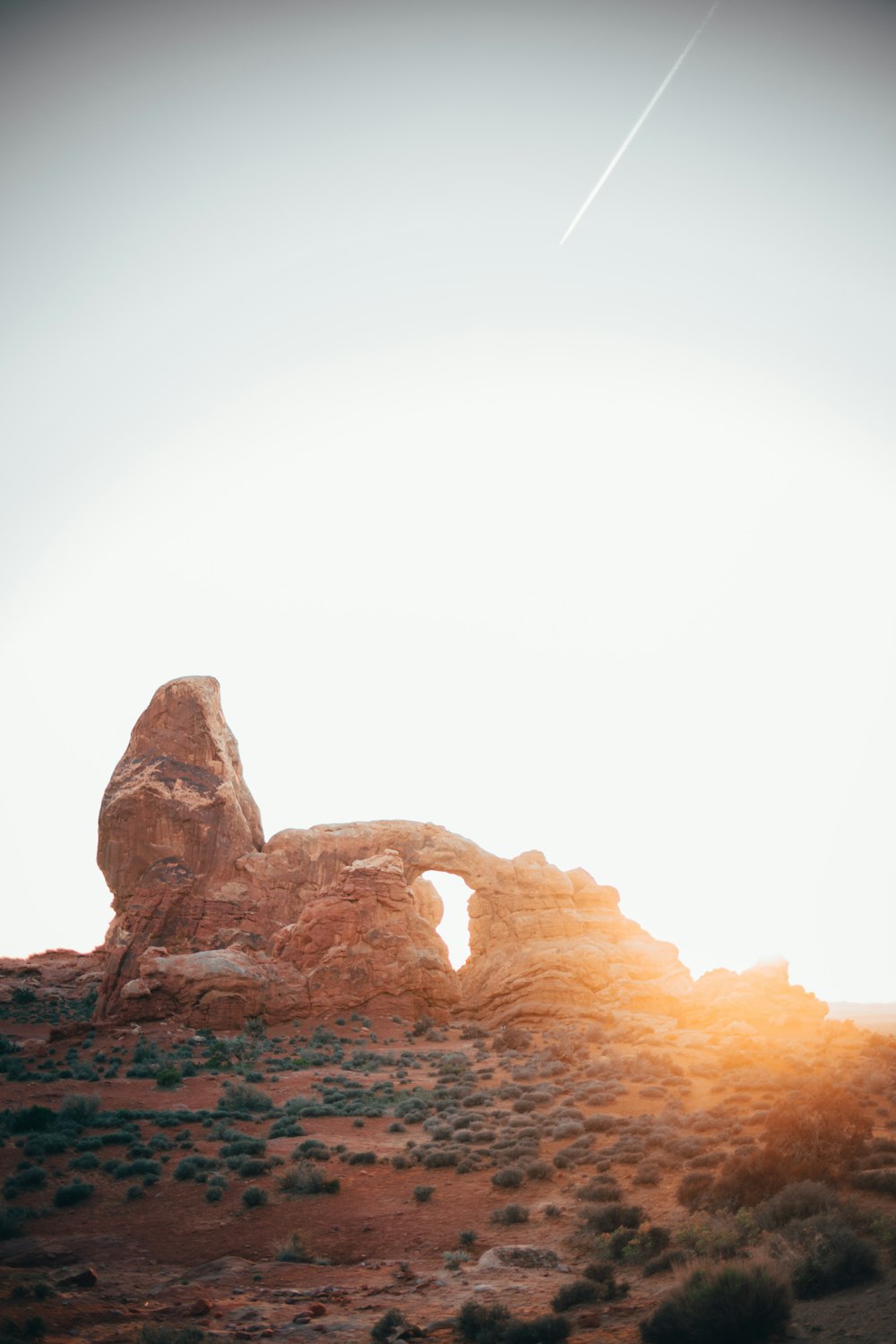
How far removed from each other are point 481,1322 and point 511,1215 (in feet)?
15.5

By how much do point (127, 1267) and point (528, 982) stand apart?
30.6 meters

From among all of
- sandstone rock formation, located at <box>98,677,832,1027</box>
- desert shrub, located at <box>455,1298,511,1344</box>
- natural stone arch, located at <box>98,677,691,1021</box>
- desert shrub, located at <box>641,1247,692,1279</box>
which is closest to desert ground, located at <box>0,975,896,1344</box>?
desert shrub, located at <box>641,1247,692,1279</box>

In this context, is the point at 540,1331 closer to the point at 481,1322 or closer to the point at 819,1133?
the point at 481,1322

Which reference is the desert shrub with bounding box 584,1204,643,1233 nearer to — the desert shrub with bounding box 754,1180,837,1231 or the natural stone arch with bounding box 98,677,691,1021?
the desert shrub with bounding box 754,1180,837,1231

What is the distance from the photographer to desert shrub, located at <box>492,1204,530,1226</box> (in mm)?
13109

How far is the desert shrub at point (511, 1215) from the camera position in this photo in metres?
13.1

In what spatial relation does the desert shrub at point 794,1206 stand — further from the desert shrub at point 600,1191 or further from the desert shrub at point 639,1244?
the desert shrub at point 600,1191

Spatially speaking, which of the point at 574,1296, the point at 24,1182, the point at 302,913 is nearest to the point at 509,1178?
the point at 574,1296

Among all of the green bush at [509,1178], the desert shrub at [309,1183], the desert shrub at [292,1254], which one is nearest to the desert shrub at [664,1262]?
the green bush at [509,1178]

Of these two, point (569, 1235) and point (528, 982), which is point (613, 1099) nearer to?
point (569, 1235)

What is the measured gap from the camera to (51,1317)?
9.19 m

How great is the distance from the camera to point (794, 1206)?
10656 mm

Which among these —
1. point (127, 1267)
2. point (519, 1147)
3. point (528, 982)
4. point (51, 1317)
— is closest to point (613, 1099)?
point (519, 1147)

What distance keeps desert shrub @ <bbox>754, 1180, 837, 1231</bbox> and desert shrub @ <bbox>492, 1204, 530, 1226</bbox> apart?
13.8ft
